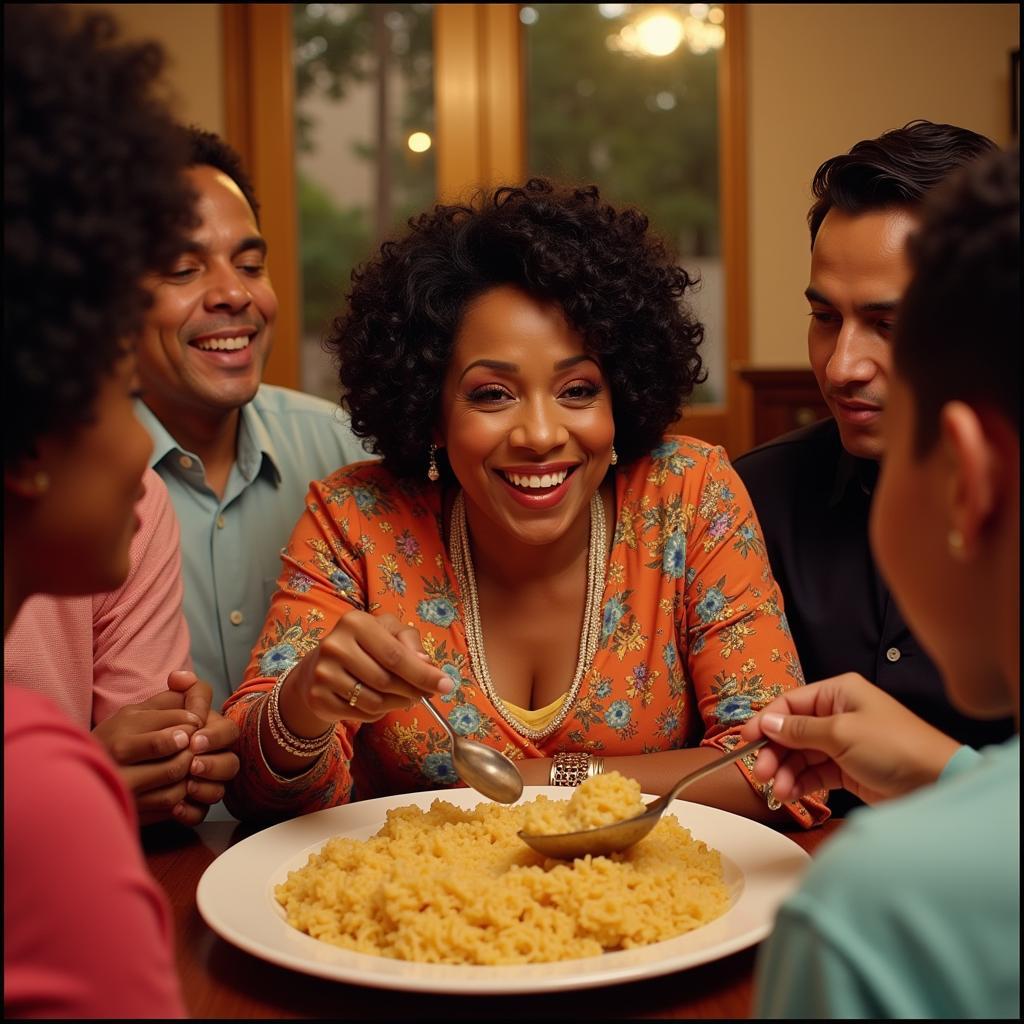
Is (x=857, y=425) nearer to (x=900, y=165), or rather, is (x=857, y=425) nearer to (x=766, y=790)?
(x=900, y=165)

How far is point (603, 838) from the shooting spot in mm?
1212

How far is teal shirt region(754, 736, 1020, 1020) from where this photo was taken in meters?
0.65

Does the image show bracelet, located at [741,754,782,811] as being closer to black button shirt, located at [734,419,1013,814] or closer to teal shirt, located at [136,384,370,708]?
black button shirt, located at [734,419,1013,814]

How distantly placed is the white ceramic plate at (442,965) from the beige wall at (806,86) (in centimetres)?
417

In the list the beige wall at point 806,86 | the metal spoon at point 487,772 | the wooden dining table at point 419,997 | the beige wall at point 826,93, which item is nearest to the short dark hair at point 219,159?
the metal spoon at point 487,772

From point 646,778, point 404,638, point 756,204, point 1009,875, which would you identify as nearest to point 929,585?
point 1009,875

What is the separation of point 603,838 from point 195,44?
16.5 feet

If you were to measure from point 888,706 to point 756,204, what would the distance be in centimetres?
444

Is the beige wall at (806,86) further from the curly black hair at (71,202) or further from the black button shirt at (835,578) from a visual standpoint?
the curly black hair at (71,202)

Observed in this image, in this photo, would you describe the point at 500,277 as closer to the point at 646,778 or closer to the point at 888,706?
the point at 646,778

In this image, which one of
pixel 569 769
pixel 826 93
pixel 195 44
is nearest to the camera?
pixel 569 769

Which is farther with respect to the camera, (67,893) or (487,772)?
(487,772)

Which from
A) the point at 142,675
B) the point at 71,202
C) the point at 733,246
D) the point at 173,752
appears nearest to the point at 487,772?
the point at 173,752

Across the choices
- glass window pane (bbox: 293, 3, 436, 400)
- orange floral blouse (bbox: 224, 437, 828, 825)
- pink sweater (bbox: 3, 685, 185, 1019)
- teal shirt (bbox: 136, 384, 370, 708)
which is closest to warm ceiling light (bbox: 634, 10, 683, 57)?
glass window pane (bbox: 293, 3, 436, 400)
